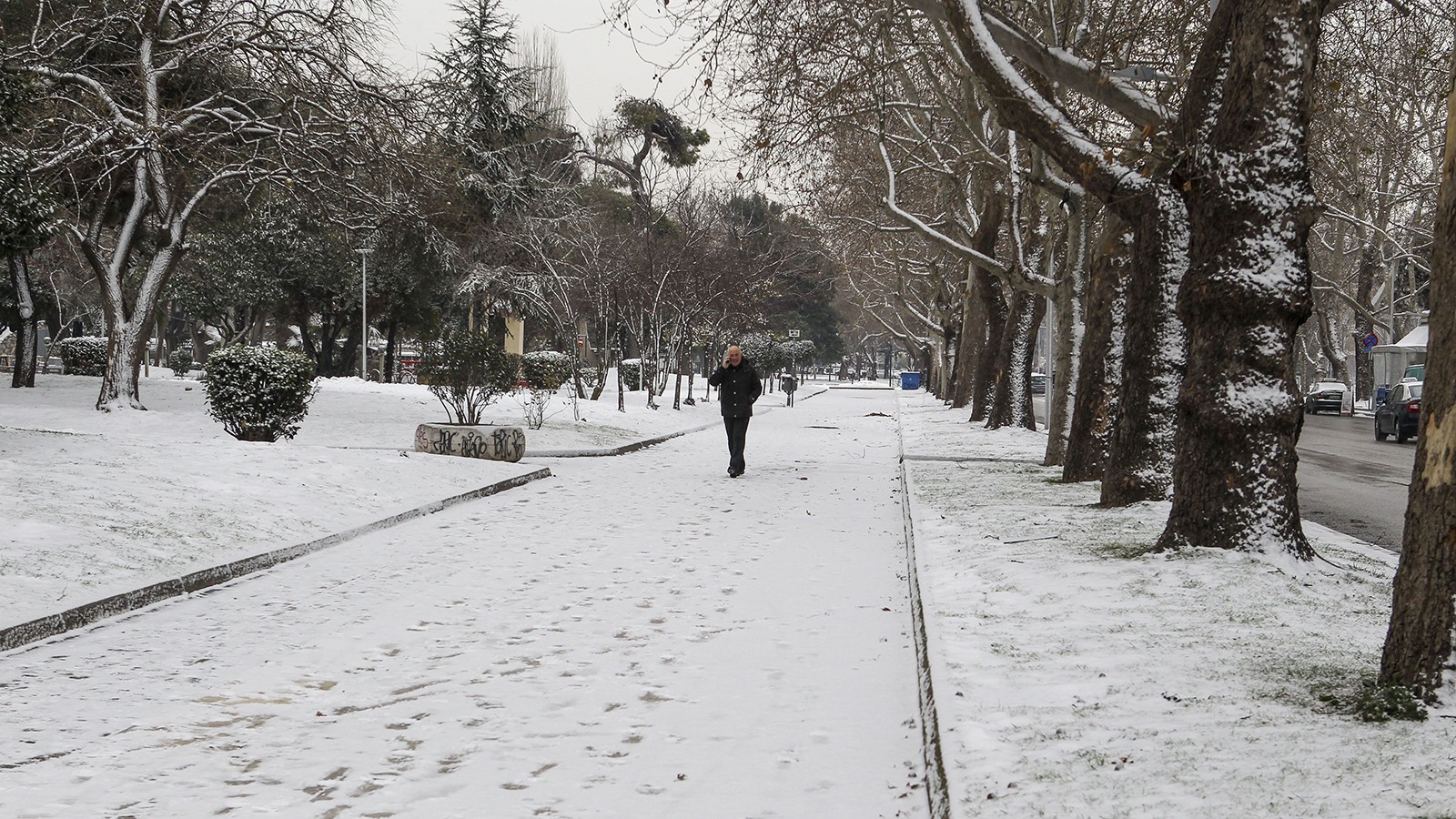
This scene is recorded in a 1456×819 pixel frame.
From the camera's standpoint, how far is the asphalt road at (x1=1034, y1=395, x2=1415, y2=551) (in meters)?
13.2

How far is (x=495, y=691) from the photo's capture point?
5.71 metres

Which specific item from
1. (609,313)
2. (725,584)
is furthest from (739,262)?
(725,584)

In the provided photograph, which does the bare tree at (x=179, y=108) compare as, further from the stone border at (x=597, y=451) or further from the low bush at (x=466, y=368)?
the stone border at (x=597, y=451)

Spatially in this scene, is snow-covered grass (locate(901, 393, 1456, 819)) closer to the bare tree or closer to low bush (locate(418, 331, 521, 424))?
low bush (locate(418, 331, 521, 424))

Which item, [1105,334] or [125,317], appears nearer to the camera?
[1105,334]

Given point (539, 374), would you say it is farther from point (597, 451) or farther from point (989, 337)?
point (989, 337)

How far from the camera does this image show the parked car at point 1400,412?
2866 centimetres

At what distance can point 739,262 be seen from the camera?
159 feet

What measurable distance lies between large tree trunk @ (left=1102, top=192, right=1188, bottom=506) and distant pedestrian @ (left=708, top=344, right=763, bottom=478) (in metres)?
6.59

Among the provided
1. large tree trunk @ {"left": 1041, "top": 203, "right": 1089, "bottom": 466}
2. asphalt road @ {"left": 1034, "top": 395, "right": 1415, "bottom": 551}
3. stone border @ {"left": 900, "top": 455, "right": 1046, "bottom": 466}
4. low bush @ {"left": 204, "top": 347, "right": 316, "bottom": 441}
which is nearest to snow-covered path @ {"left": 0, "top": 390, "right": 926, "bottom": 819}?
asphalt road @ {"left": 1034, "top": 395, "right": 1415, "bottom": 551}

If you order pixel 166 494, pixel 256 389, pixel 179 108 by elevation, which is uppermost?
pixel 179 108

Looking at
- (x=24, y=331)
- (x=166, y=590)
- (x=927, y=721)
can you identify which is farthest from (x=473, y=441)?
(x=24, y=331)

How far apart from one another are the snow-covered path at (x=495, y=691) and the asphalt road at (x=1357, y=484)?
4933mm

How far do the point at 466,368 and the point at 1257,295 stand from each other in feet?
50.1
